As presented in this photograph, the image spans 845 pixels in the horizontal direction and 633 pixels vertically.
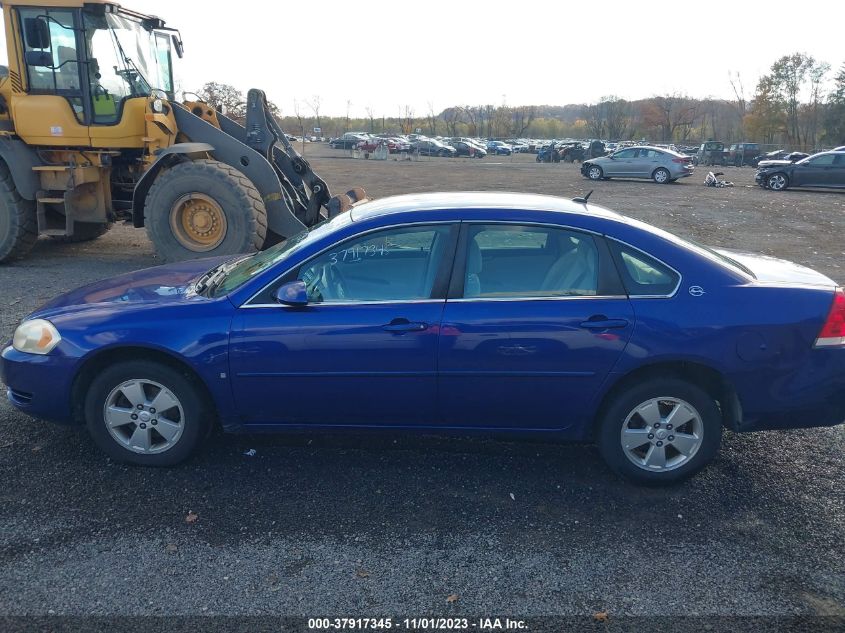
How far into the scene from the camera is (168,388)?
3.92m

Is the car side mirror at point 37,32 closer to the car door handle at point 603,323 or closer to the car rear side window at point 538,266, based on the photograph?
the car rear side window at point 538,266

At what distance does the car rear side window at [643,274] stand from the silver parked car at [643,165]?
87.8 ft

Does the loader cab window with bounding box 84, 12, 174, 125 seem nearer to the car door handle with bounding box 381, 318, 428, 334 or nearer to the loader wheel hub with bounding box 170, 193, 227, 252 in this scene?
the loader wheel hub with bounding box 170, 193, 227, 252

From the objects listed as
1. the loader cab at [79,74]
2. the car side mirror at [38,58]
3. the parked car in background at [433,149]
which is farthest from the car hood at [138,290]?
the parked car in background at [433,149]

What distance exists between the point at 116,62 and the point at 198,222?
95.7 inches

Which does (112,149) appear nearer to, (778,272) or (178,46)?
(178,46)

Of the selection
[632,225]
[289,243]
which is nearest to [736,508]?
[632,225]

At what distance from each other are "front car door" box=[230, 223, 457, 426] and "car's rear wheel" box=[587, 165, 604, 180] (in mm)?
27828

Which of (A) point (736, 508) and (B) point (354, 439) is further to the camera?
(B) point (354, 439)

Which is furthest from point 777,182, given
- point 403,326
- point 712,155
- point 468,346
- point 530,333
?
point 403,326

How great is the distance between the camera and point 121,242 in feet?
39.0

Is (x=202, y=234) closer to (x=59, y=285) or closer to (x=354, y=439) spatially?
(x=59, y=285)

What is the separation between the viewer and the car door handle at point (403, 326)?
12.3 ft

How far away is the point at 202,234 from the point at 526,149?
6813cm
